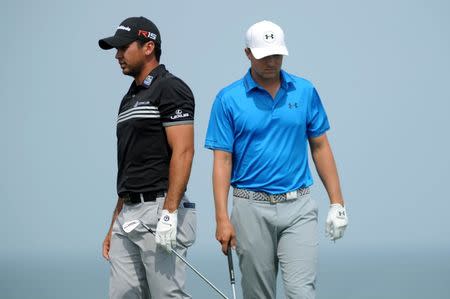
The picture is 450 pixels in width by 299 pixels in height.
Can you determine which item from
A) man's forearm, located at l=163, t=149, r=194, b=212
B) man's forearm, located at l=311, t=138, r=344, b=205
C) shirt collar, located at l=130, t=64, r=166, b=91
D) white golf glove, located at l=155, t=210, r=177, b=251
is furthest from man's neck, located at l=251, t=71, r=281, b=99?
white golf glove, located at l=155, t=210, r=177, b=251

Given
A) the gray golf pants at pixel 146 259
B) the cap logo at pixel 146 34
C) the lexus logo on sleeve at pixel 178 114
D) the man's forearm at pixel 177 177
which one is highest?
the cap logo at pixel 146 34

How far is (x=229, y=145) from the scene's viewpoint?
764 cm

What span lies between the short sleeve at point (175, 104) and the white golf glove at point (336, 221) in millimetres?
923

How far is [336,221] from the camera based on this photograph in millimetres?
7633

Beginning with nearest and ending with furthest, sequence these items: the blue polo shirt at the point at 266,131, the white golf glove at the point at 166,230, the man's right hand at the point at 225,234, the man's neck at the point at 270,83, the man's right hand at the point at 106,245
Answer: the white golf glove at the point at 166,230
the man's right hand at the point at 225,234
the blue polo shirt at the point at 266,131
the man's neck at the point at 270,83
the man's right hand at the point at 106,245

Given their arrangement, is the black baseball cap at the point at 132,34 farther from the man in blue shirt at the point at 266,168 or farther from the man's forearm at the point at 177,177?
the man's forearm at the point at 177,177

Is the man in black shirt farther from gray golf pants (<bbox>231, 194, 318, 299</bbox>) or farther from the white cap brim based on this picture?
the white cap brim

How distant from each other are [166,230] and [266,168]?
0.70 meters

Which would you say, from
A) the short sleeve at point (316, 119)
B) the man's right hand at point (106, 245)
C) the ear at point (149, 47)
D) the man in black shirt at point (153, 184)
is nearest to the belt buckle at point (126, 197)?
the man in black shirt at point (153, 184)

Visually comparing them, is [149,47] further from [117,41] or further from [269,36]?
[269,36]

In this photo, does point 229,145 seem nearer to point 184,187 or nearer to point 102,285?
point 184,187

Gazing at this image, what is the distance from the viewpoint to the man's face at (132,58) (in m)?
7.64
